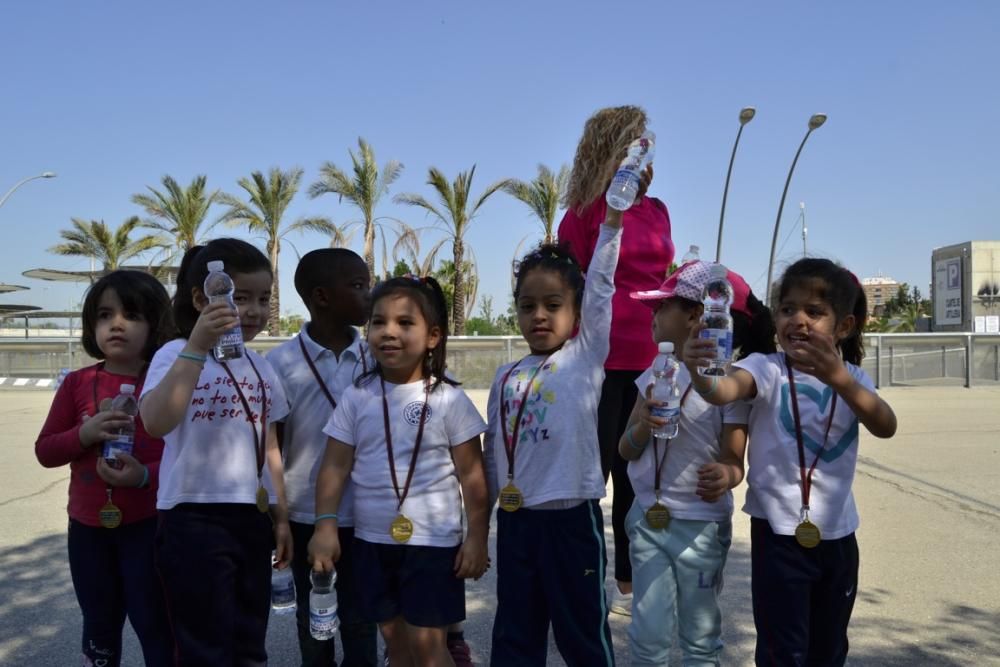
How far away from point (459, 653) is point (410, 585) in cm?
71

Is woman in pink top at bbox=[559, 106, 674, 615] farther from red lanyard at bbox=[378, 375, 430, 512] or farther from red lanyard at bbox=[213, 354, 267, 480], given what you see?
red lanyard at bbox=[213, 354, 267, 480]

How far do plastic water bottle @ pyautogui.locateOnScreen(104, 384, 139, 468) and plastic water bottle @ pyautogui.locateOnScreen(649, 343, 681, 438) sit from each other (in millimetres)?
1869

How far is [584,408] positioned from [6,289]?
48279mm

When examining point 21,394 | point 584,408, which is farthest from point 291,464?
point 21,394

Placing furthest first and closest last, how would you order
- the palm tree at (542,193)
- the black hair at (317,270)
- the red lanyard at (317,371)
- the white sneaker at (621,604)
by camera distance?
the palm tree at (542,193) < the white sneaker at (621,604) < the black hair at (317,270) < the red lanyard at (317,371)

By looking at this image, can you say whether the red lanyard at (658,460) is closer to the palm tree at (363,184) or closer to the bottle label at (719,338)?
the bottle label at (719,338)

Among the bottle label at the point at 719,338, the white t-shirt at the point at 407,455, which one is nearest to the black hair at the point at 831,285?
the bottle label at the point at 719,338

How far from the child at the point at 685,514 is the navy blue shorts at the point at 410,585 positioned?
65 cm

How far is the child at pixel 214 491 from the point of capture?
8.06 feet

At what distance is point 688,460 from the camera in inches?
109

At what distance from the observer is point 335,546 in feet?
8.68

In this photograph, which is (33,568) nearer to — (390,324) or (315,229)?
(390,324)

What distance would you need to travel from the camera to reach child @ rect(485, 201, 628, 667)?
2594 millimetres

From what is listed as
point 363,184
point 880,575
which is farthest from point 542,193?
point 880,575
